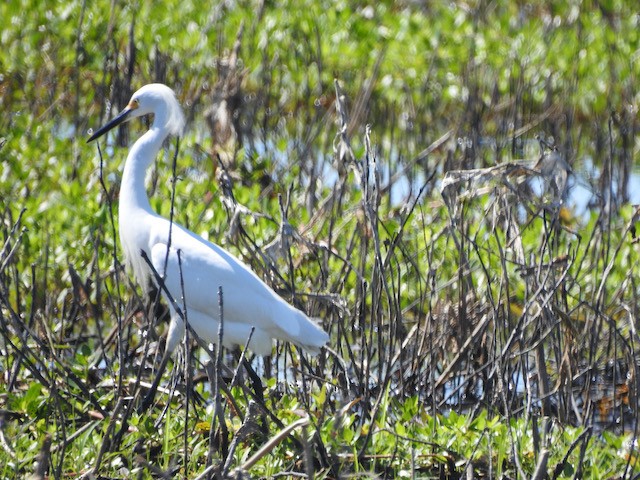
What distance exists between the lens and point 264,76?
20.1ft

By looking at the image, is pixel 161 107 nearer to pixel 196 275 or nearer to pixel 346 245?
pixel 196 275

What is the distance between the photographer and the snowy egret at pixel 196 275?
345cm

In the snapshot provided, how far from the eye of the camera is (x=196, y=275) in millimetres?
3668

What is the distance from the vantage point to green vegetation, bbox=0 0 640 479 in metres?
2.85

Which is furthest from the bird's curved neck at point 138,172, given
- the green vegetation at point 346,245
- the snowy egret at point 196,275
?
the green vegetation at point 346,245

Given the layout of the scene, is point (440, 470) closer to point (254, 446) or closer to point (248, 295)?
point (254, 446)

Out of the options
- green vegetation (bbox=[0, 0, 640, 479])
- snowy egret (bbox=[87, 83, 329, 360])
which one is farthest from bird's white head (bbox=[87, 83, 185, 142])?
green vegetation (bbox=[0, 0, 640, 479])

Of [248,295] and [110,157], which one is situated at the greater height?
[110,157]

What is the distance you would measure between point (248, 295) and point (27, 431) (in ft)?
2.81

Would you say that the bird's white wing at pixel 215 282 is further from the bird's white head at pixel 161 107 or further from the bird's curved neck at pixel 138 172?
the bird's white head at pixel 161 107

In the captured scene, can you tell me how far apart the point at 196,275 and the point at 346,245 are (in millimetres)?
1027

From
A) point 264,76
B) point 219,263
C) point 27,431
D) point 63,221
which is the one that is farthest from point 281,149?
point 27,431

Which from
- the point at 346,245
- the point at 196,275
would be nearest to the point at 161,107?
the point at 196,275

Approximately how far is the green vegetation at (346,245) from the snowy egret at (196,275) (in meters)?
0.09
